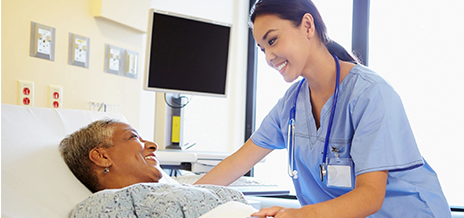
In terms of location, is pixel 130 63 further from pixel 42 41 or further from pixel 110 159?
pixel 110 159

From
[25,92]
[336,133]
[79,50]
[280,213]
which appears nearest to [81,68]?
[79,50]

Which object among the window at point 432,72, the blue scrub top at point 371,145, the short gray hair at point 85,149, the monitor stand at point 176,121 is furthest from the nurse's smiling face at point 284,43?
the window at point 432,72

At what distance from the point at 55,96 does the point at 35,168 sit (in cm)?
76

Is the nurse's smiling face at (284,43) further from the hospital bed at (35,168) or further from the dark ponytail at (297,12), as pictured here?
the hospital bed at (35,168)

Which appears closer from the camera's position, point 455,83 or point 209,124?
point 455,83

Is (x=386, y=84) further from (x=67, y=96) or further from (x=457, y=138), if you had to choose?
(x=457, y=138)

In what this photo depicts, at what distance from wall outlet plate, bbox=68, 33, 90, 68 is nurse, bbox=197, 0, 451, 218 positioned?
1.02 meters

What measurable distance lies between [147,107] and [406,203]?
6.01ft

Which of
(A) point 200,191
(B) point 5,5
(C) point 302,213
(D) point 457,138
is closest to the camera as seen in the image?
(C) point 302,213

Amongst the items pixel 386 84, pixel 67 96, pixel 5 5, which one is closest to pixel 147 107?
pixel 67 96

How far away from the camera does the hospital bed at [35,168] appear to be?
3.61 ft

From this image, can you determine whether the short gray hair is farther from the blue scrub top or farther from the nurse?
the blue scrub top

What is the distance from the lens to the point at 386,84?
112 cm

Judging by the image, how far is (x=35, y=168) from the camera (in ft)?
4.00
